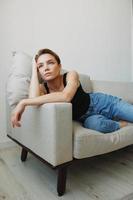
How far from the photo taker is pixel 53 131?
0.99m

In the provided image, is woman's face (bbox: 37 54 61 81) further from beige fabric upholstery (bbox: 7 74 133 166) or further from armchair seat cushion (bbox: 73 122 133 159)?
armchair seat cushion (bbox: 73 122 133 159)

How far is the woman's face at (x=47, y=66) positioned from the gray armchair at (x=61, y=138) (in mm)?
249

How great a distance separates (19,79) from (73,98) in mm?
430

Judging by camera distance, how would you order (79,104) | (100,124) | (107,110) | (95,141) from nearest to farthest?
(95,141) < (100,124) < (79,104) < (107,110)

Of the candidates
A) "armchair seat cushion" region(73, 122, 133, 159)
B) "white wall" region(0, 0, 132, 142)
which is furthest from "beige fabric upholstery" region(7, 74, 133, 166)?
"white wall" region(0, 0, 132, 142)

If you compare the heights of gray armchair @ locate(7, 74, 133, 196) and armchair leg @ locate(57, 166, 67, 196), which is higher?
gray armchair @ locate(7, 74, 133, 196)

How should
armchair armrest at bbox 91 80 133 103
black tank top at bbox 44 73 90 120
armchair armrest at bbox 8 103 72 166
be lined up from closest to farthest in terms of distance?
armchair armrest at bbox 8 103 72 166 < black tank top at bbox 44 73 90 120 < armchair armrest at bbox 91 80 133 103

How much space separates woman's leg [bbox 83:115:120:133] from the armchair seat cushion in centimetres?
4

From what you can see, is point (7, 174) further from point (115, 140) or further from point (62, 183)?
point (115, 140)

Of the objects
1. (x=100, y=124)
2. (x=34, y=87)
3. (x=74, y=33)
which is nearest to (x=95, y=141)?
(x=100, y=124)

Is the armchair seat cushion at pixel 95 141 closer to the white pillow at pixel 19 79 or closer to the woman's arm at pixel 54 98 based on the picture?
the woman's arm at pixel 54 98

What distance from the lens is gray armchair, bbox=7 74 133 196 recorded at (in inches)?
39.4

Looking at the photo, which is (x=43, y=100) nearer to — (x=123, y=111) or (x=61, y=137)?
(x=61, y=137)

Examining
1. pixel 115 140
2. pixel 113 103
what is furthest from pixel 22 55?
pixel 115 140
